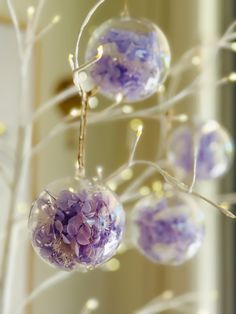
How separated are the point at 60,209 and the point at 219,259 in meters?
0.98

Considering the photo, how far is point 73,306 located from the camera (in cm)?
164

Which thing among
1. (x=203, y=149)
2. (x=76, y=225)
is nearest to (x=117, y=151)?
(x=203, y=149)

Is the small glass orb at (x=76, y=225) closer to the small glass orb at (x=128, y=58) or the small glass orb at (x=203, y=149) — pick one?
the small glass orb at (x=128, y=58)

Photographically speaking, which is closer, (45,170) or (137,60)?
(137,60)

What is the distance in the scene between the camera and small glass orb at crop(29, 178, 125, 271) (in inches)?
30.7

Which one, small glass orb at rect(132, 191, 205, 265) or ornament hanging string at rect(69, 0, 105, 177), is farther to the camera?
small glass orb at rect(132, 191, 205, 265)

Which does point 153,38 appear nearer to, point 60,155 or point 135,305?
point 60,155

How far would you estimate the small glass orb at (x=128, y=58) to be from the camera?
0.92m

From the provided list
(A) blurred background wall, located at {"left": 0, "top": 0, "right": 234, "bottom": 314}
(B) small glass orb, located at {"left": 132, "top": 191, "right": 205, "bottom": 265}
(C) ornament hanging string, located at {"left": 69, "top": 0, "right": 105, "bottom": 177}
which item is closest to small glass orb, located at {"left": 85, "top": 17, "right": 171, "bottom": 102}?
(C) ornament hanging string, located at {"left": 69, "top": 0, "right": 105, "bottom": 177}

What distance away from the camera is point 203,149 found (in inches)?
47.0

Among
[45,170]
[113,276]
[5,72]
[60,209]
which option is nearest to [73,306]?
[113,276]

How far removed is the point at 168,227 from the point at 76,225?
34 centimetres

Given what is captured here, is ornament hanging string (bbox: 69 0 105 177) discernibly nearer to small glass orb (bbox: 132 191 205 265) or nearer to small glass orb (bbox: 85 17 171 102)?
small glass orb (bbox: 85 17 171 102)

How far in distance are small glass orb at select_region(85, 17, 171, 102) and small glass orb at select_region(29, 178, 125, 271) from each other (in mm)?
177
